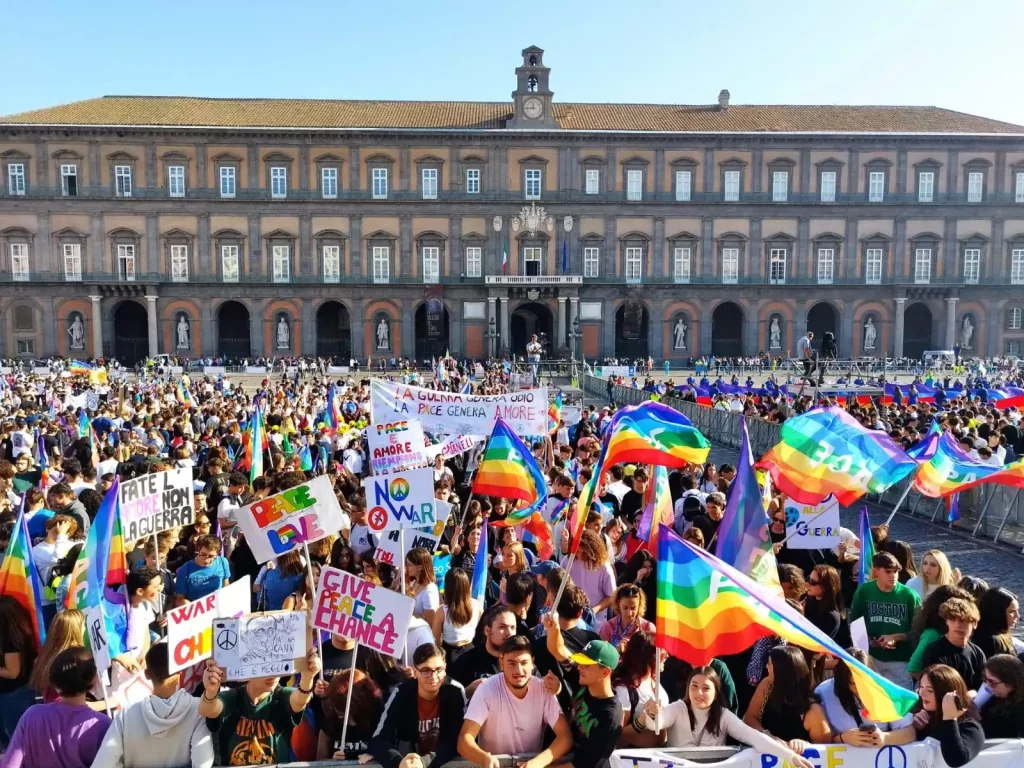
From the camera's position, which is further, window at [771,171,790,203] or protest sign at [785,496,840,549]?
window at [771,171,790,203]

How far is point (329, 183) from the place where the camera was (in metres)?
49.7

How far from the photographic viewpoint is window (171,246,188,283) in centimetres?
4925

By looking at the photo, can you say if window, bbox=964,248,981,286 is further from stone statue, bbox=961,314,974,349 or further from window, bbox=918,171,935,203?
window, bbox=918,171,935,203

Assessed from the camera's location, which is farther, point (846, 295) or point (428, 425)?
point (846, 295)

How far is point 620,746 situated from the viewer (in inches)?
180

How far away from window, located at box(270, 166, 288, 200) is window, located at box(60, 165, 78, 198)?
11.2 metres

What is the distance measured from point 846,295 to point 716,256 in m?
8.50

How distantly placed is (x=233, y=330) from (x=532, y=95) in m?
23.9

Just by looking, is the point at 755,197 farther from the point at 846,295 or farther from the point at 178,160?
the point at 178,160

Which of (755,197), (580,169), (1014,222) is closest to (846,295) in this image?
(755,197)

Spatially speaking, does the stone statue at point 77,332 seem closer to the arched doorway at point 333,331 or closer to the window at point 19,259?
the window at point 19,259

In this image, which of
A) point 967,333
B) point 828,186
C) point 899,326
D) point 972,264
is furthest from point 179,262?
point 972,264

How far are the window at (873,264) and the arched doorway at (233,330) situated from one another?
128 ft

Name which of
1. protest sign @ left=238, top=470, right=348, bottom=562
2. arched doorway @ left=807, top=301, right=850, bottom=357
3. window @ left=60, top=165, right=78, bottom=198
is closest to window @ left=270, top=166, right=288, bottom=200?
window @ left=60, top=165, right=78, bottom=198
